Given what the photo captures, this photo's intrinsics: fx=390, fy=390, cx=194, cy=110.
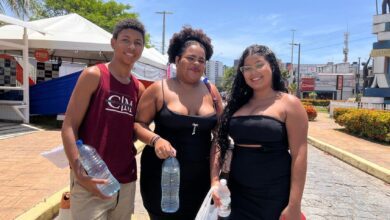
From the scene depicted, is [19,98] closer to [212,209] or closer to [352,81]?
[212,209]

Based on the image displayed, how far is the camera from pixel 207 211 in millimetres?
2391

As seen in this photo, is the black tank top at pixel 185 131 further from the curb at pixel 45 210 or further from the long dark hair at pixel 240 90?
the curb at pixel 45 210

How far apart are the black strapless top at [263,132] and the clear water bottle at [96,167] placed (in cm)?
84

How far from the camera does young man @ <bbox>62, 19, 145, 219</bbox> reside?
2371 millimetres

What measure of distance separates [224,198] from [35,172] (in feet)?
15.5

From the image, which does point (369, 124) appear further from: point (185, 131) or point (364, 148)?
point (185, 131)

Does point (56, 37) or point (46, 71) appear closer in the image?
point (56, 37)

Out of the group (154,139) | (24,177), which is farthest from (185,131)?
(24,177)

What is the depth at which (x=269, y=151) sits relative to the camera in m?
2.38

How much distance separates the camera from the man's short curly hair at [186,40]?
112 inches

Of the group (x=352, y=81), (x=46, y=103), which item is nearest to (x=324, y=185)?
(x=46, y=103)

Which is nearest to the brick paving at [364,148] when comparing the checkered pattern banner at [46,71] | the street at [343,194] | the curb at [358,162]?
the curb at [358,162]

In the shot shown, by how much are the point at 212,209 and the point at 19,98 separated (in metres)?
12.2

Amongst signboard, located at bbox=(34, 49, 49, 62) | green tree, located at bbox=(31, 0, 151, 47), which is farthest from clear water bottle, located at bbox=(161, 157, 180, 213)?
green tree, located at bbox=(31, 0, 151, 47)
